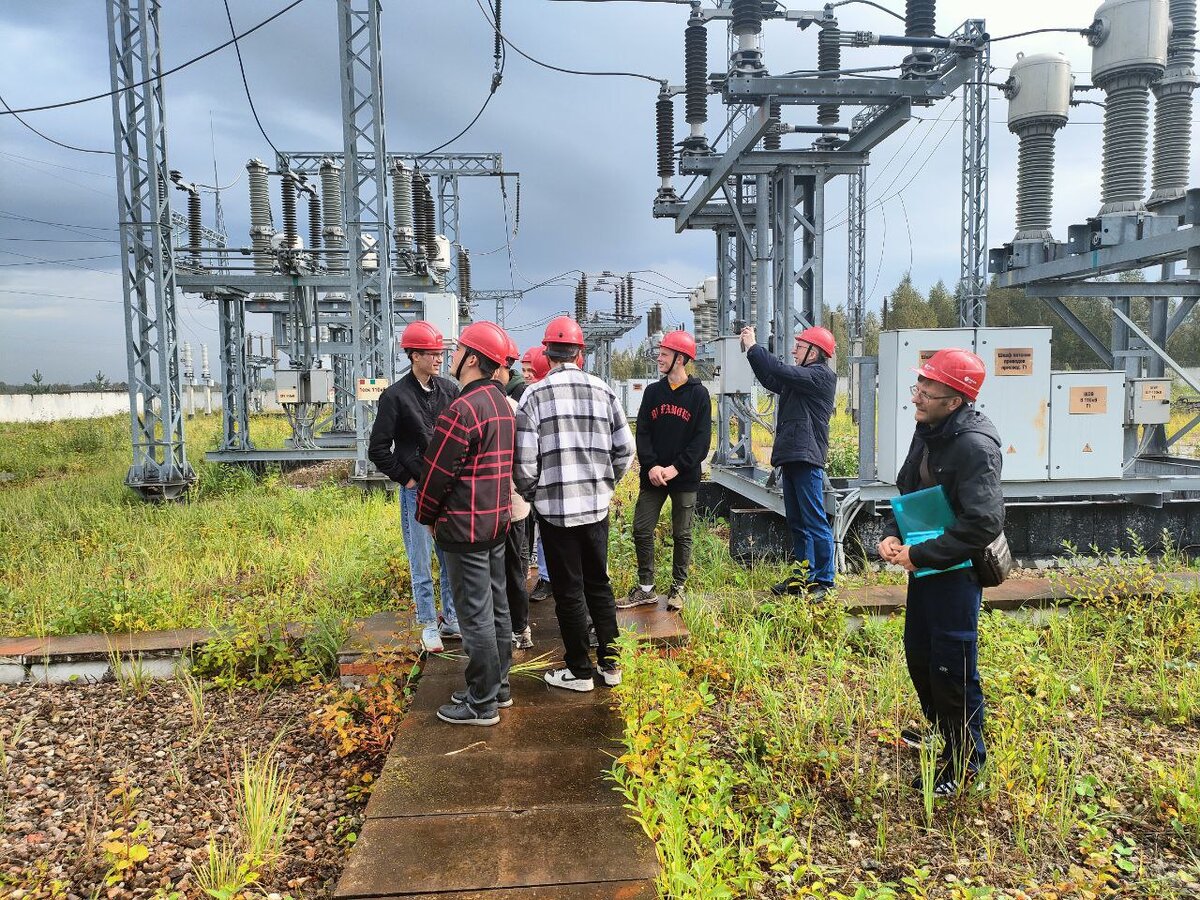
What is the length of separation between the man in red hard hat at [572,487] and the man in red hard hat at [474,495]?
29 centimetres

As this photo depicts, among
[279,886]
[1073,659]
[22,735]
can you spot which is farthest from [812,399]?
[22,735]

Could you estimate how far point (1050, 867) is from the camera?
3.06 m

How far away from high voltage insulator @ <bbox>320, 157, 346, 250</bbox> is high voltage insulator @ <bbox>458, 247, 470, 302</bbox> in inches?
384

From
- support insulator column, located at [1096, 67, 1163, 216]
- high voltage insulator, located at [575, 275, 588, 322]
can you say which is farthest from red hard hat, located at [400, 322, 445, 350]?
high voltage insulator, located at [575, 275, 588, 322]

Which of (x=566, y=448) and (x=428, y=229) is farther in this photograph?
(x=428, y=229)

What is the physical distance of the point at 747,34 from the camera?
23.0ft

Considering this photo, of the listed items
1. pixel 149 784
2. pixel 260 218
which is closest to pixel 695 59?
pixel 149 784

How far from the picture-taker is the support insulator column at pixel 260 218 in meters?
13.9

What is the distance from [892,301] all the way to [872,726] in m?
53.3

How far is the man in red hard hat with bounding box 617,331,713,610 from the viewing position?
5539 mm

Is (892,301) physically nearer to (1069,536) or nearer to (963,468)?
(1069,536)

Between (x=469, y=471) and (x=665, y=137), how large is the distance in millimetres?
7944

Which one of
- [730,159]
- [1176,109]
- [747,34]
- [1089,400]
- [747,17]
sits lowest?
[1089,400]

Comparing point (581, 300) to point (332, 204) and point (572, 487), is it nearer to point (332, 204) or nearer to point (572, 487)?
point (332, 204)
